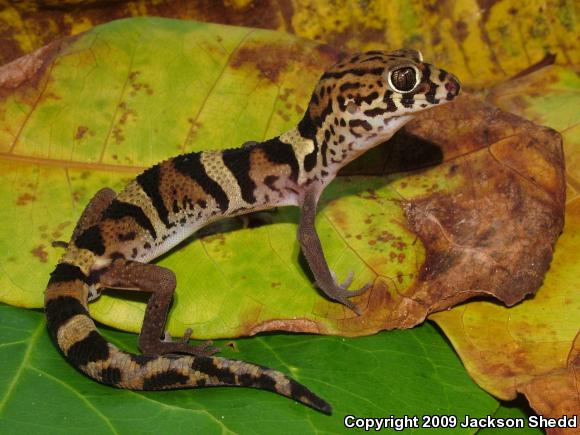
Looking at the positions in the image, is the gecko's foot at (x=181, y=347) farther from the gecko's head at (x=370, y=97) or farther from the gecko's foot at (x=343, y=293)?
the gecko's head at (x=370, y=97)

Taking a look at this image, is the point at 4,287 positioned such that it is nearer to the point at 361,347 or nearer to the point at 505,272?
the point at 361,347

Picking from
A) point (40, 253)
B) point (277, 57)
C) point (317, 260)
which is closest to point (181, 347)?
point (317, 260)

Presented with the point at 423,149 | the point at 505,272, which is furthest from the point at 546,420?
the point at 423,149

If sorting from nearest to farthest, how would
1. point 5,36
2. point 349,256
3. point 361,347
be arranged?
1. point 361,347
2. point 349,256
3. point 5,36

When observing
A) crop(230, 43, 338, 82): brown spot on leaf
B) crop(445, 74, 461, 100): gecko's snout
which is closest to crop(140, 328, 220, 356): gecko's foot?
crop(230, 43, 338, 82): brown spot on leaf

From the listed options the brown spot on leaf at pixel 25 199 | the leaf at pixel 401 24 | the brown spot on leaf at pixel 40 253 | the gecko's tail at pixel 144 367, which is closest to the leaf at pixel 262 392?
the gecko's tail at pixel 144 367

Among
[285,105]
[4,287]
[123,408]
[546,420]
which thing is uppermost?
[285,105]

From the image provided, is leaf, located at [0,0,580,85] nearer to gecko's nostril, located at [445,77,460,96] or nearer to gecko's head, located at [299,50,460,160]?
gecko's head, located at [299,50,460,160]

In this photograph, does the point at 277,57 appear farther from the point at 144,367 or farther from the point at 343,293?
the point at 144,367
